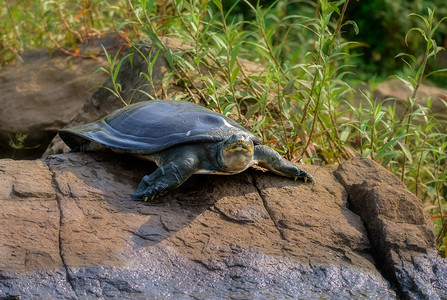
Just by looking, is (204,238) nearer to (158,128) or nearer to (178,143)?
(178,143)

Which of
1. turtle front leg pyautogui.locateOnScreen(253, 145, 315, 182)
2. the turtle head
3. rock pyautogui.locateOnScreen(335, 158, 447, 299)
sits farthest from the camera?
turtle front leg pyautogui.locateOnScreen(253, 145, 315, 182)

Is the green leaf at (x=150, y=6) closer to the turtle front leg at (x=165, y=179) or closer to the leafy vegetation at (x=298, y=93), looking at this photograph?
the leafy vegetation at (x=298, y=93)

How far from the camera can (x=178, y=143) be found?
314 cm

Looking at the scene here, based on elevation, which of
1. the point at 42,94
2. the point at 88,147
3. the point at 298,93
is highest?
the point at 88,147

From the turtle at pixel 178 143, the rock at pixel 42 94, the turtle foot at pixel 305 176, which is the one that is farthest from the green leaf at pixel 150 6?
the rock at pixel 42 94

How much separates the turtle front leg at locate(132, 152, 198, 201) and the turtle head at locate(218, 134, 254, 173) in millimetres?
167

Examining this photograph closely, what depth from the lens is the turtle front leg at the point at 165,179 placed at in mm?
3023

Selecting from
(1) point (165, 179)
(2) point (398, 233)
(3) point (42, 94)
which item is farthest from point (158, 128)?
(3) point (42, 94)

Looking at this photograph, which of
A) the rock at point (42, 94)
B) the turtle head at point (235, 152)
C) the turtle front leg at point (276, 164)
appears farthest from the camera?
the rock at point (42, 94)

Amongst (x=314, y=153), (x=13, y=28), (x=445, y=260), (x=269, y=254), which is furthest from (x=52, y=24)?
(x=445, y=260)

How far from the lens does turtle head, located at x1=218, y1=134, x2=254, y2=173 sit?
9.92 feet

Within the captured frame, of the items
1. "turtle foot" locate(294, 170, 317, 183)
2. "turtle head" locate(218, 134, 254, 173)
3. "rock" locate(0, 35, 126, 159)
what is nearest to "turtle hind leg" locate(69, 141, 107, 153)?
"turtle head" locate(218, 134, 254, 173)

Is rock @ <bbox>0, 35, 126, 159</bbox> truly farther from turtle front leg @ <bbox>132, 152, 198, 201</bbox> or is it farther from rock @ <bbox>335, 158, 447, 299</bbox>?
rock @ <bbox>335, 158, 447, 299</bbox>

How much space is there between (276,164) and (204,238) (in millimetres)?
755
